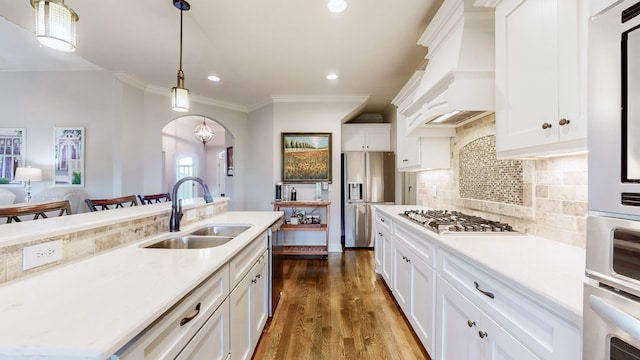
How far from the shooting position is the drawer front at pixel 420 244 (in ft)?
5.39

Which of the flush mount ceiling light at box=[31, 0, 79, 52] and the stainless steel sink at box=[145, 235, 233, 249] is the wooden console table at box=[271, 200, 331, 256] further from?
the flush mount ceiling light at box=[31, 0, 79, 52]

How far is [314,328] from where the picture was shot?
83.5 inches

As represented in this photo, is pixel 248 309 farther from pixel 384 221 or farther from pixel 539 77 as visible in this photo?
pixel 539 77

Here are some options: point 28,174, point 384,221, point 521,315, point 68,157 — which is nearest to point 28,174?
point 28,174

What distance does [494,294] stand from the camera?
105cm

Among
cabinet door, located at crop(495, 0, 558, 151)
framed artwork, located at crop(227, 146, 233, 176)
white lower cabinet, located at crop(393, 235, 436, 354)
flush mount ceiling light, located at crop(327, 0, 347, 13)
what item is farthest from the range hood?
framed artwork, located at crop(227, 146, 233, 176)

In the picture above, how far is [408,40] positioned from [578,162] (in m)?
1.88

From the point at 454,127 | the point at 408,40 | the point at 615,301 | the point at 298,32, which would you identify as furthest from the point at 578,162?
the point at 298,32

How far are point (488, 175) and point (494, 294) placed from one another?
1.22 meters

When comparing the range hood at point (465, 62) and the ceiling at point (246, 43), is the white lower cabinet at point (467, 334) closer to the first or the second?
the range hood at point (465, 62)

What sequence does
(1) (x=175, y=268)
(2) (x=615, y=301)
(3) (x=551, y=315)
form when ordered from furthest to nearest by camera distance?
1. (1) (x=175, y=268)
2. (3) (x=551, y=315)
3. (2) (x=615, y=301)

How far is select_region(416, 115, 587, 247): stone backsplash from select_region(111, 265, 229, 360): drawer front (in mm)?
1824

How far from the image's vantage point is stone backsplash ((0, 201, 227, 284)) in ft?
2.89

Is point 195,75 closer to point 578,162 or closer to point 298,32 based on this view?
point 298,32
